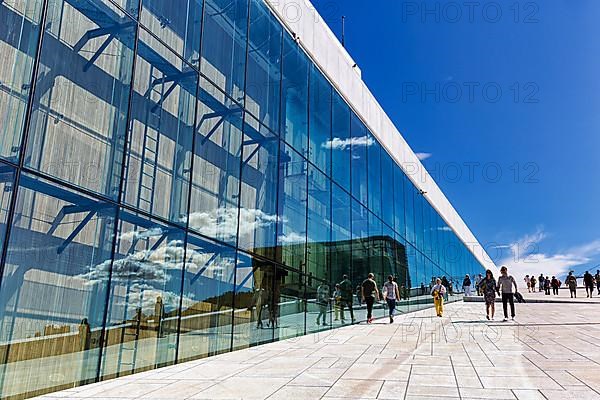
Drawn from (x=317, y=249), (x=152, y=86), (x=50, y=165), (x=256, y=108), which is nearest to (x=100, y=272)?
(x=50, y=165)

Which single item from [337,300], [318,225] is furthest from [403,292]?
[318,225]

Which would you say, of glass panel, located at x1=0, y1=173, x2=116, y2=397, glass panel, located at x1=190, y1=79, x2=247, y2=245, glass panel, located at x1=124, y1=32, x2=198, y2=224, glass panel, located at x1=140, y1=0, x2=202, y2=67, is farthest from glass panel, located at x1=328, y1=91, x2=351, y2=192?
glass panel, located at x1=0, y1=173, x2=116, y2=397

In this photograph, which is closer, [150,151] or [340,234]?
[150,151]

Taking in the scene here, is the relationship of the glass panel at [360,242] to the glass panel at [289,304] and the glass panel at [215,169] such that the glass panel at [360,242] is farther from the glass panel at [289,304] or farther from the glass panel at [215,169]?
the glass panel at [215,169]

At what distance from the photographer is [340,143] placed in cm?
1852

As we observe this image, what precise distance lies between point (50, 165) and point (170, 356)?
3949mm

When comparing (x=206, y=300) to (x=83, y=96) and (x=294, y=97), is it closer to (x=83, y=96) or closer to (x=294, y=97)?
(x=83, y=96)

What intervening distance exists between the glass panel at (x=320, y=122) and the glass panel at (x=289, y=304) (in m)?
3.94

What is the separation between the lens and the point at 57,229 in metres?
7.04

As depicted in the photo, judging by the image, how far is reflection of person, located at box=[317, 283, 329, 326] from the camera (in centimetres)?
1545

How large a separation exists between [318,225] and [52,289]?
965 centimetres

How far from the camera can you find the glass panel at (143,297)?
25.9ft

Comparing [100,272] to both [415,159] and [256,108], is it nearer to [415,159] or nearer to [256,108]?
[256,108]

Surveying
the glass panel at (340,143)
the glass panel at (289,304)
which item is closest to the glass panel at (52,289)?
the glass panel at (289,304)
